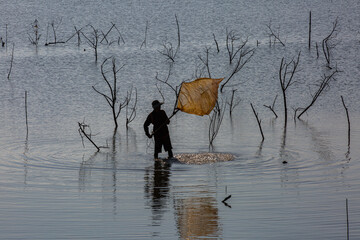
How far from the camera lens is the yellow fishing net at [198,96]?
1359cm

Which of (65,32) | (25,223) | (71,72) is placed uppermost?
(65,32)

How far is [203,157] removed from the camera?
14594 mm

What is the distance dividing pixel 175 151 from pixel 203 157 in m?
1.48

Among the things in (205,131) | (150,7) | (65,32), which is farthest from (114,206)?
(150,7)

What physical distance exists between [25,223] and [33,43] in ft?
120

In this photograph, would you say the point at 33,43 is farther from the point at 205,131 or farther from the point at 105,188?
the point at 105,188

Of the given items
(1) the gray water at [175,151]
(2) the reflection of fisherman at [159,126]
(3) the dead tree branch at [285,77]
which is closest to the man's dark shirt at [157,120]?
(2) the reflection of fisherman at [159,126]

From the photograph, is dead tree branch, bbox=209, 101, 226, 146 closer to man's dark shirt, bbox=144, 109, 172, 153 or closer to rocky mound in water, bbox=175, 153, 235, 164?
rocky mound in water, bbox=175, 153, 235, 164

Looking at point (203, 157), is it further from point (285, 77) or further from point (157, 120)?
point (285, 77)

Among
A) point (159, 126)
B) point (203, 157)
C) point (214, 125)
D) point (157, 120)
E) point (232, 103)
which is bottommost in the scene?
point (203, 157)

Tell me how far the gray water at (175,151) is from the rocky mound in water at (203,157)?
0.43m

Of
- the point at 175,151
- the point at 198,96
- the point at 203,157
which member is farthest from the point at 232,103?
the point at 198,96

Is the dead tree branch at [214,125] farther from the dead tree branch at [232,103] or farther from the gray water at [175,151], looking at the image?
the dead tree branch at [232,103]

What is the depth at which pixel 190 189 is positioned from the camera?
11.4 m
